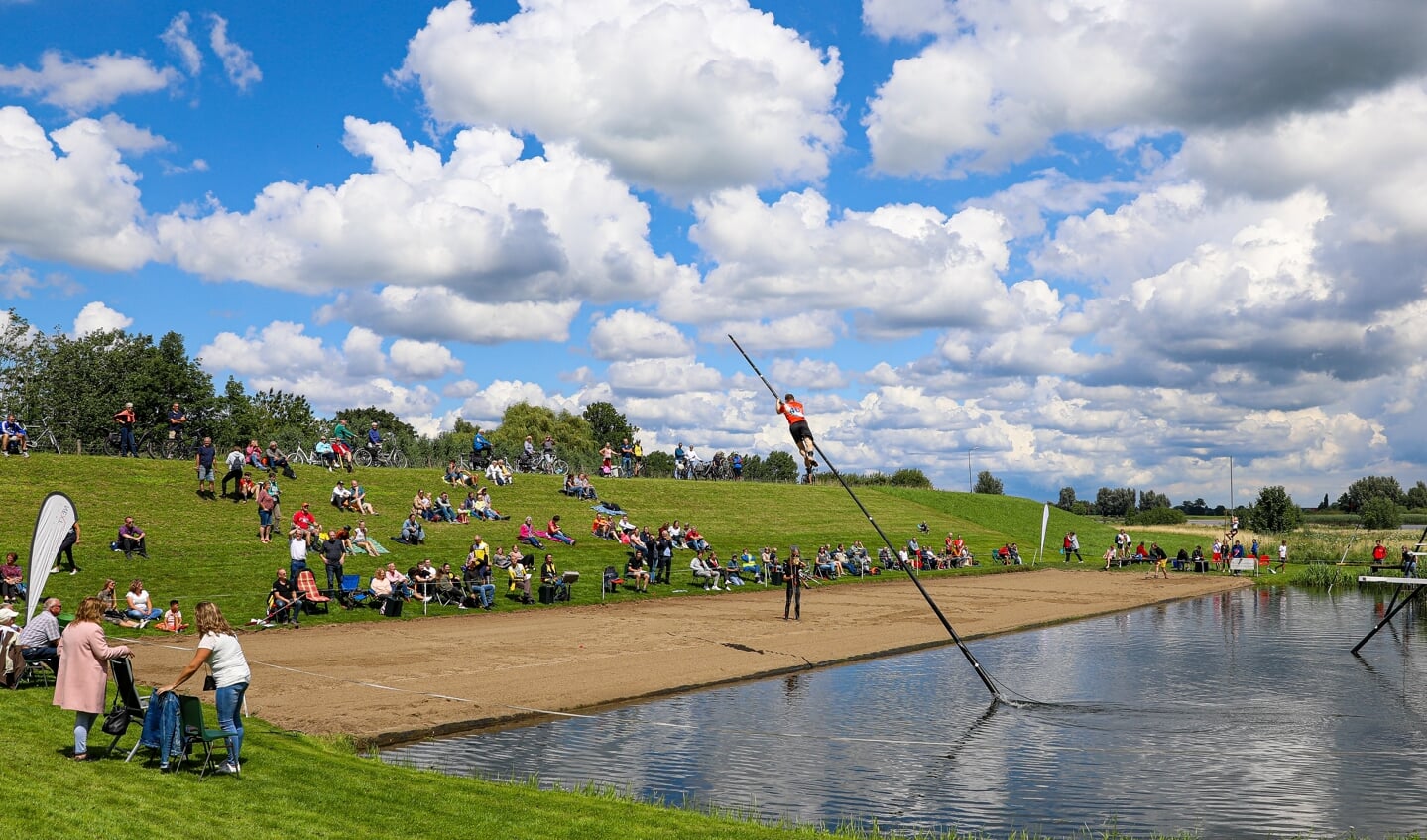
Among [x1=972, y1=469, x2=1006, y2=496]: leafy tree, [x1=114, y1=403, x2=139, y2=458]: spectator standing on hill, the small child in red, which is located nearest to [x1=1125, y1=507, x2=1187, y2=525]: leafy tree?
[x1=972, y1=469, x2=1006, y2=496]: leafy tree

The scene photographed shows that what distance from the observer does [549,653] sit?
989 inches

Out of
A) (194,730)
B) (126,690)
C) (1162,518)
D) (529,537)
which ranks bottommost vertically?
(194,730)

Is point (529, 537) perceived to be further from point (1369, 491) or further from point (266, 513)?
point (1369, 491)

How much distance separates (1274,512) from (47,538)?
9160 centimetres

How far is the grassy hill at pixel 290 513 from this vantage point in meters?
31.1

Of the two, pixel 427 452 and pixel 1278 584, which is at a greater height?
pixel 427 452

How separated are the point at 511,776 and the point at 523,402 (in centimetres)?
11779

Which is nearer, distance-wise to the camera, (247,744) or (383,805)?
(383,805)

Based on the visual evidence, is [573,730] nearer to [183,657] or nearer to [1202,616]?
[183,657]

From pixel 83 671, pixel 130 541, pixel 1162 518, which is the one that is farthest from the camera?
pixel 1162 518

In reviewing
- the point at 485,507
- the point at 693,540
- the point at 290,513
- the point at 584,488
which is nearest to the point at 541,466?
the point at 584,488

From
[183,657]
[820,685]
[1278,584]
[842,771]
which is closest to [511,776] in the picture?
[842,771]

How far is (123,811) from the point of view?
10.5m

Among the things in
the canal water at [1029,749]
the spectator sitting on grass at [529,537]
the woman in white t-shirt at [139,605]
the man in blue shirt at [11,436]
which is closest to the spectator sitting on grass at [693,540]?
the spectator sitting on grass at [529,537]
